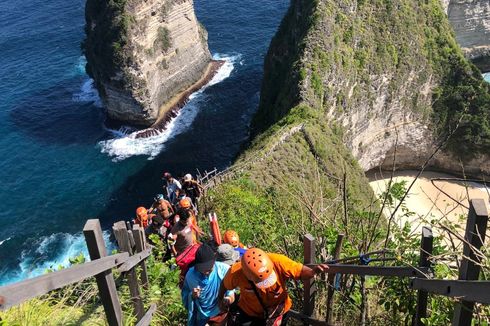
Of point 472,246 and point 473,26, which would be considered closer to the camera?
point 472,246

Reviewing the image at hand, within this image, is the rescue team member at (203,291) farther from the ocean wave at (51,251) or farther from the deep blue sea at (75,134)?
the ocean wave at (51,251)

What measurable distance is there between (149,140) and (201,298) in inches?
1539

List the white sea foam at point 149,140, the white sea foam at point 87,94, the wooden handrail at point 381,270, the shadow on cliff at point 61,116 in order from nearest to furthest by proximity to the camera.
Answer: the wooden handrail at point 381,270, the white sea foam at point 149,140, the shadow on cliff at point 61,116, the white sea foam at point 87,94

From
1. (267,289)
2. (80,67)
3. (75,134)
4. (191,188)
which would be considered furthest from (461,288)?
(80,67)

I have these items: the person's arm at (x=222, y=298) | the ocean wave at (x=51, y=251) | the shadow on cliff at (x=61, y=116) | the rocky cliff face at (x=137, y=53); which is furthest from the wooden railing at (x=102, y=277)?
the shadow on cliff at (x=61, y=116)

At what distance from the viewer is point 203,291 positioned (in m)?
6.62

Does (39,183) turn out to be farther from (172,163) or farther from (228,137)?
(228,137)

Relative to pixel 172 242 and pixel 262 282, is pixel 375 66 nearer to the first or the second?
pixel 172 242

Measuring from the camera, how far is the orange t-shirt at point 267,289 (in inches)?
233

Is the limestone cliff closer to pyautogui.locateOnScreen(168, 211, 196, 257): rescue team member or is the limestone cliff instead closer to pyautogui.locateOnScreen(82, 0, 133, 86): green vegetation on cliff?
pyautogui.locateOnScreen(82, 0, 133, 86): green vegetation on cliff

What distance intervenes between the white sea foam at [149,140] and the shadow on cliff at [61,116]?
5.96 ft

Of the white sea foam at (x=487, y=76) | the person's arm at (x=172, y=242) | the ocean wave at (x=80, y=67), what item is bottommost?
the white sea foam at (x=487, y=76)

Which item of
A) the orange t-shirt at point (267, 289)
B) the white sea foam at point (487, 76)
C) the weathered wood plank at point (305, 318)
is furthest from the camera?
the white sea foam at point (487, 76)

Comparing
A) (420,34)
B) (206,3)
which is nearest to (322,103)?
(420,34)
